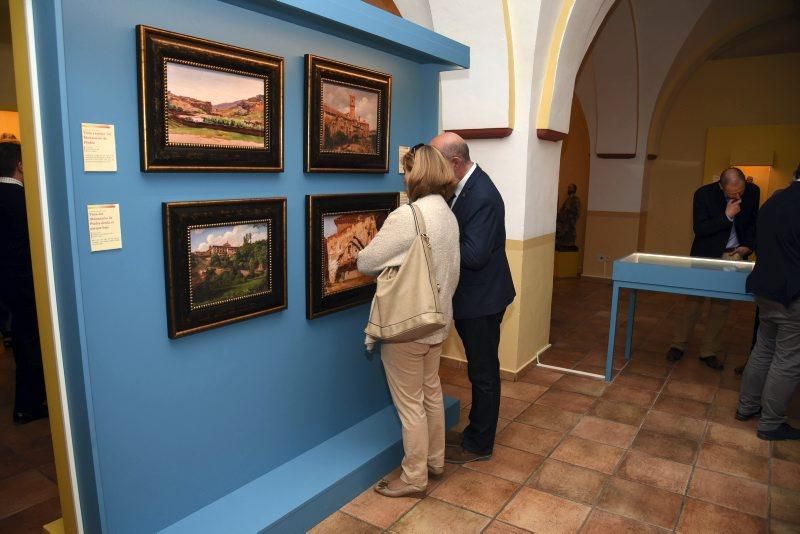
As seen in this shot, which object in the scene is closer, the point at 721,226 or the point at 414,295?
the point at 414,295

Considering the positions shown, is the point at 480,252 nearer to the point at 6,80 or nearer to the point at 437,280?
the point at 437,280

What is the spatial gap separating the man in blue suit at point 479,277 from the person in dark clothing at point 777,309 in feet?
5.56

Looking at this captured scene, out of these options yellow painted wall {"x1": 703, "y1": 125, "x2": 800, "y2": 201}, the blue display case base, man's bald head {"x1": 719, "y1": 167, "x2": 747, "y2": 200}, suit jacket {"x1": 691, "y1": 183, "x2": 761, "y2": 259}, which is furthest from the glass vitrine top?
yellow painted wall {"x1": 703, "y1": 125, "x2": 800, "y2": 201}

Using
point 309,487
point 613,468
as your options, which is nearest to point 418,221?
point 309,487

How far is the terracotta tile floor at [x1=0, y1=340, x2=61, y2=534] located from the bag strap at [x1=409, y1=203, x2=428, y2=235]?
92.3 inches

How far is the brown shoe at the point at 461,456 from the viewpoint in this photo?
3453mm

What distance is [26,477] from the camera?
10.9 feet

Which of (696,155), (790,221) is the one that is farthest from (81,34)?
(696,155)

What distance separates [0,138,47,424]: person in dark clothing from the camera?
3.71 metres

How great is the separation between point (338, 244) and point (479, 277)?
2.58 feet

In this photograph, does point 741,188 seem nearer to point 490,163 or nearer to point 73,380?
point 490,163

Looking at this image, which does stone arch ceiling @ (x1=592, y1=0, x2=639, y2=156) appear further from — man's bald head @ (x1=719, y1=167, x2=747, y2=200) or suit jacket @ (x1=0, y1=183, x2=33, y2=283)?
suit jacket @ (x1=0, y1=183, x2=33, y2=283)

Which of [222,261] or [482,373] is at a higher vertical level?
[222,261]

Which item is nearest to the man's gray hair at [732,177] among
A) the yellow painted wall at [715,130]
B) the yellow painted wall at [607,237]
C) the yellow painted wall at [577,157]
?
the yellow painted wall at [607,237]
